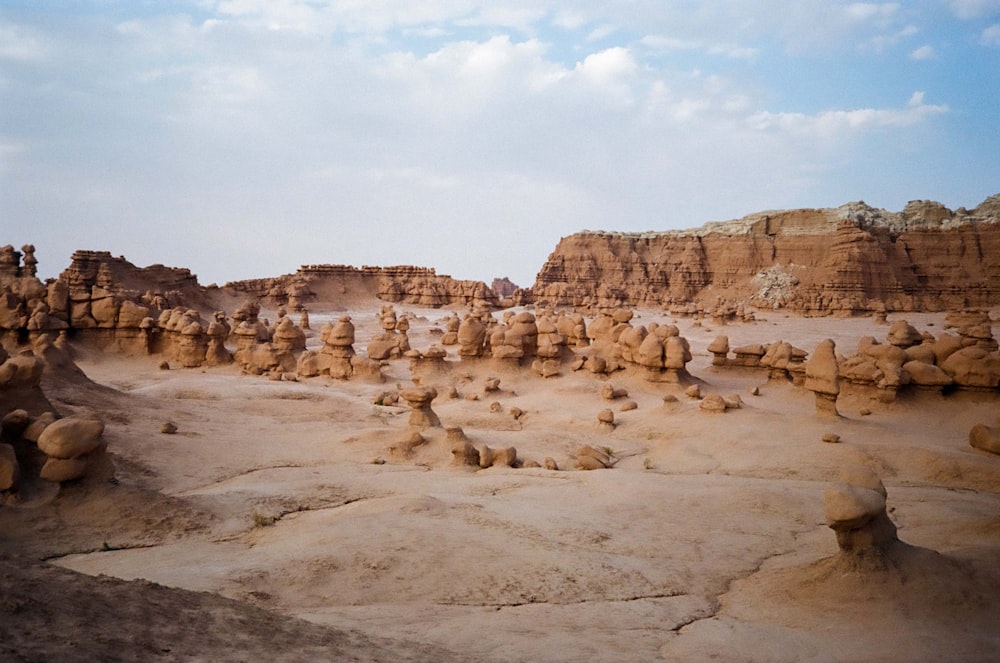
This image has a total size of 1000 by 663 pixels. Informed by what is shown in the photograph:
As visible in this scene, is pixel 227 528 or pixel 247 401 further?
pixel 247 401

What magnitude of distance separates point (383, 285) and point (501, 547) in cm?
4201

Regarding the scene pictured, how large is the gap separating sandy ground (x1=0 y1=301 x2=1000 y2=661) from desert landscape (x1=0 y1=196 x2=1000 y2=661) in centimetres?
3

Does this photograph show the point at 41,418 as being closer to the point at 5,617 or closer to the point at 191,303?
the point at 5,617

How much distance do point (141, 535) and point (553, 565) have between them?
3521 millimetres

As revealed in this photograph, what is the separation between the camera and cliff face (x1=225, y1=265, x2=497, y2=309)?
43.0m

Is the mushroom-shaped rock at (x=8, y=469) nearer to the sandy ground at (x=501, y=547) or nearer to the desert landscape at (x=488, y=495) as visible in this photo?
the desert landscape at (x=488, y=495)

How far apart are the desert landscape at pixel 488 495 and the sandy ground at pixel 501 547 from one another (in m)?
0.03

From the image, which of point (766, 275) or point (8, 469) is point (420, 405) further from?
point (766, 275)

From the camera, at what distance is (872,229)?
4234 centimetres

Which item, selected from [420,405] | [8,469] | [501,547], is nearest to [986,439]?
[501,547]

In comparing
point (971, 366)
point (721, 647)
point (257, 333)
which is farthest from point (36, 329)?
point (971, 366)

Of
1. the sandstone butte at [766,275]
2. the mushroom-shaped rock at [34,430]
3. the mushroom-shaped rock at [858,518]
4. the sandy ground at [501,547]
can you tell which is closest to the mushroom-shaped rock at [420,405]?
the sandy ground at [501,547]

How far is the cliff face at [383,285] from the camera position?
4299 centimetres

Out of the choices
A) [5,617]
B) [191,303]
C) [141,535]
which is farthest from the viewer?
[191,303]
